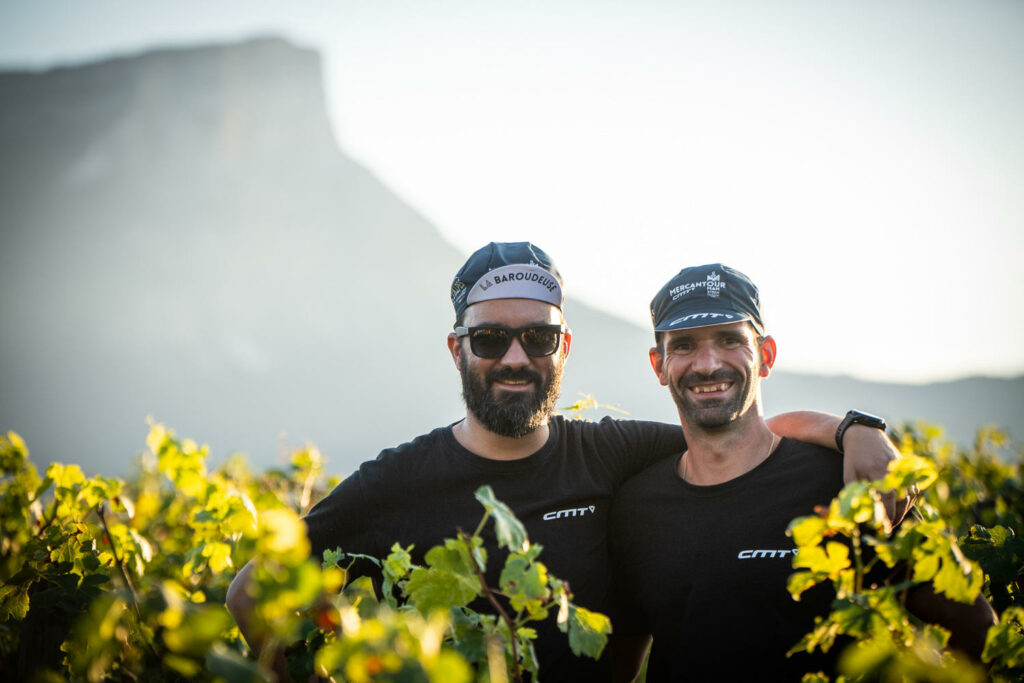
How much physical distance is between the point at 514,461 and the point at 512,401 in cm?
23

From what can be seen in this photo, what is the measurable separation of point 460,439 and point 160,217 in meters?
43.8

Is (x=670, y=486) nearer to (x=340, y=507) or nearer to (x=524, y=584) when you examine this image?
(x=340, y=507)

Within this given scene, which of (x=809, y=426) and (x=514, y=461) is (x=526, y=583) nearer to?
(x=514, y=461)

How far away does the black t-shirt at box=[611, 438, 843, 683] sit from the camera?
180 centimetres

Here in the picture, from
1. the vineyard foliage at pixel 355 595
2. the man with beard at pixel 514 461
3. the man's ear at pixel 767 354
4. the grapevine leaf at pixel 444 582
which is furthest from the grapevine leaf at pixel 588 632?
the man's ear at pixel 767 354

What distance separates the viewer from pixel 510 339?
2400 mm

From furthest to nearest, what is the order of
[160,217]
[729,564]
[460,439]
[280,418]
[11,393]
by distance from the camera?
1. [160,217]
2. [280,418]
3. [11,393]
4. [460,439]
5. [729,564]

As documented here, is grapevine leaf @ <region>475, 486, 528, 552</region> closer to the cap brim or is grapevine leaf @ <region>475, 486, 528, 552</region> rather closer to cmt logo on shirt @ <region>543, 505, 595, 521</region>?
cmt logo on shirt @ <region>543, 505, 595, 521</region>

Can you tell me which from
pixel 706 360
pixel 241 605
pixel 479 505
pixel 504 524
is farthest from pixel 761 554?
pixel 241 605

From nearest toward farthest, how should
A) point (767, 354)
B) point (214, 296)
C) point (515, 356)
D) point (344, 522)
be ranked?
point (344, 522), point (515, 356), point (767, 354), point (214, 296)

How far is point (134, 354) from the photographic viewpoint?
31.5 m

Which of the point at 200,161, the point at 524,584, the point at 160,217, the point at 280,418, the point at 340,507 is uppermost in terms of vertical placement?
the point at 200,161

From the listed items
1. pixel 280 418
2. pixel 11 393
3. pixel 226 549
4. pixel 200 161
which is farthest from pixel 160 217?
pixel 226 549

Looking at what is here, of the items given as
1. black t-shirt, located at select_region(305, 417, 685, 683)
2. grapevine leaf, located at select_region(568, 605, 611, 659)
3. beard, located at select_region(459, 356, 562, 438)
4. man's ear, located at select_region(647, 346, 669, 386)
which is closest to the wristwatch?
man's ear, located at select_region(647, 346, 669, 386)
